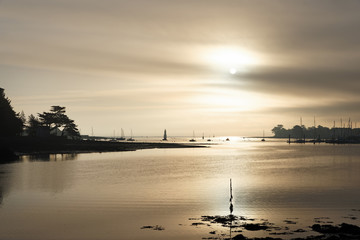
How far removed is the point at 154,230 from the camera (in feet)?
90.2

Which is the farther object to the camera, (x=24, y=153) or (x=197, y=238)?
(x=24, y=153)

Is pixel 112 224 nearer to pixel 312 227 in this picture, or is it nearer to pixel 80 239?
pixel 80 239

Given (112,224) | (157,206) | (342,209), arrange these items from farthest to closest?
(157,206) → (342,209) → (112,224)

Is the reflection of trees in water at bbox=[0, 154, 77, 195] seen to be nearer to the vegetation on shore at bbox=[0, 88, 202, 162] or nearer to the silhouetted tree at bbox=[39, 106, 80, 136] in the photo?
the vegetation on shore at bbox=[0, 88, 202, 162]

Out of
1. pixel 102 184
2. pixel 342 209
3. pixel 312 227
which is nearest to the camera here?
pixel 312 227

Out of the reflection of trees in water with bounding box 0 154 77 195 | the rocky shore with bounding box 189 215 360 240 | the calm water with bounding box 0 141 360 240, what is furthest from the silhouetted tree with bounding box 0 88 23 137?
the rocky shore with bounding box 189 215 360 240

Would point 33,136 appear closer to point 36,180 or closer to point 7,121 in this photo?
point 7,121

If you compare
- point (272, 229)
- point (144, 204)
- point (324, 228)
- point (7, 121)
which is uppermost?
point (7, 121)

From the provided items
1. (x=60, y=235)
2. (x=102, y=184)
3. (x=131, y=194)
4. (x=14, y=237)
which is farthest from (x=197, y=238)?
(x=102, y=184)

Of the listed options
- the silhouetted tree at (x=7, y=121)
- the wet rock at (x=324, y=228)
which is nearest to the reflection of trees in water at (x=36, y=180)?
the wet rock at (x=324, y=228)

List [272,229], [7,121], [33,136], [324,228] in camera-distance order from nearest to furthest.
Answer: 1. [324,228]
2. [272,229]
3. [7,121]
4. [33,136]

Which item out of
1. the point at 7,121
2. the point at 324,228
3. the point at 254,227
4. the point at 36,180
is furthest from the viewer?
the point at 7,121

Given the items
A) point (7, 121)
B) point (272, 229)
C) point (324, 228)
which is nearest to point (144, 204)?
point (272, 229)

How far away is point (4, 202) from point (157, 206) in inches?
624
